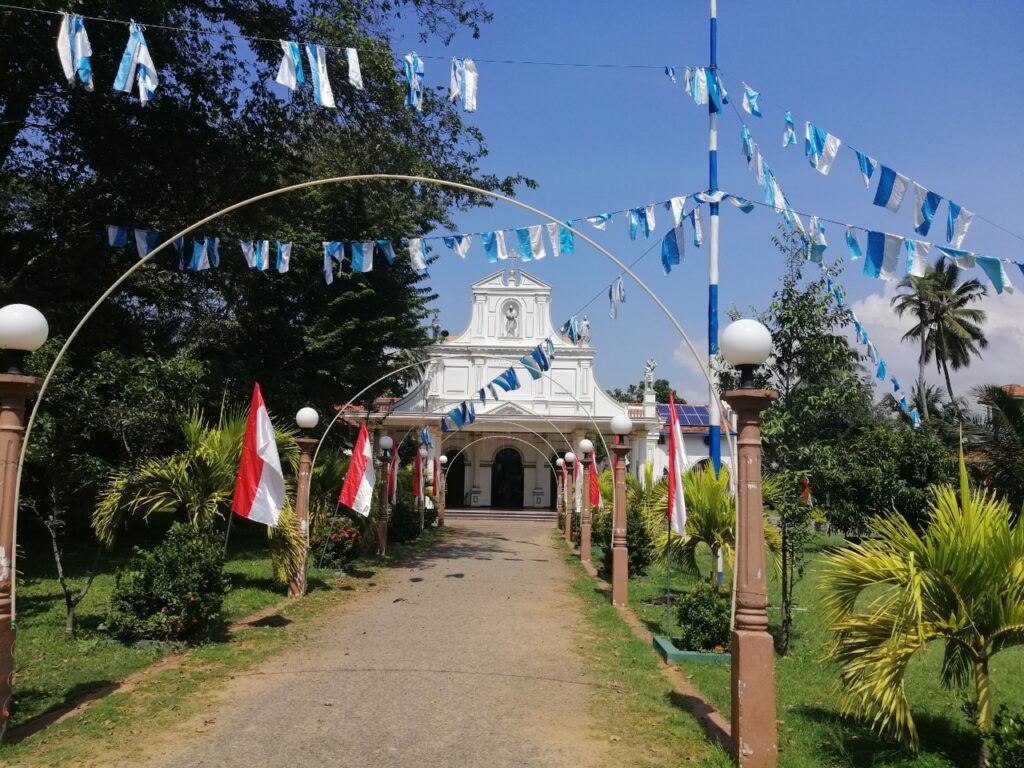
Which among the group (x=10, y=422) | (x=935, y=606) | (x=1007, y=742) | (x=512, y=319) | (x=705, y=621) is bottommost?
(x=705, y=621)

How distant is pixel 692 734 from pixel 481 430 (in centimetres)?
3372

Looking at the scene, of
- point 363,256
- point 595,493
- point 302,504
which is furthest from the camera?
point 595,493

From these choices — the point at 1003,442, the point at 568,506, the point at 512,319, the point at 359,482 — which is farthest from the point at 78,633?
the point at 512,319

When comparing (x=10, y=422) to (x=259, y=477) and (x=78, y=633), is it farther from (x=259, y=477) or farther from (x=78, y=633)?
(x=78, y=633)

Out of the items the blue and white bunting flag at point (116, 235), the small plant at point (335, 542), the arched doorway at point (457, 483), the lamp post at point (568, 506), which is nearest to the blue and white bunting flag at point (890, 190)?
the blue and white bunting flag at point (116, 235)

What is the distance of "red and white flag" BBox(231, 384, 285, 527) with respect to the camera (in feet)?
29.6

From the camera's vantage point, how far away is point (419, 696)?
6625 millimetres

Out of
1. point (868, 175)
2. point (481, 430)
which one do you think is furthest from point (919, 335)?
point (868, 175)

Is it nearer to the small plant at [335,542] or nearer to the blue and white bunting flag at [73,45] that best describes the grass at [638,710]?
the small plant at [335,542]

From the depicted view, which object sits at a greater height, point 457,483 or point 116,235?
point 116,235

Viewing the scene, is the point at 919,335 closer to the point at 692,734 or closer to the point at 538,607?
the point at 538,607

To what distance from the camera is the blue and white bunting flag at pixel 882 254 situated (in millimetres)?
7684

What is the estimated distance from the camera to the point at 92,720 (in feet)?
19.0

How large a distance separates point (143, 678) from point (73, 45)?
588 cm
